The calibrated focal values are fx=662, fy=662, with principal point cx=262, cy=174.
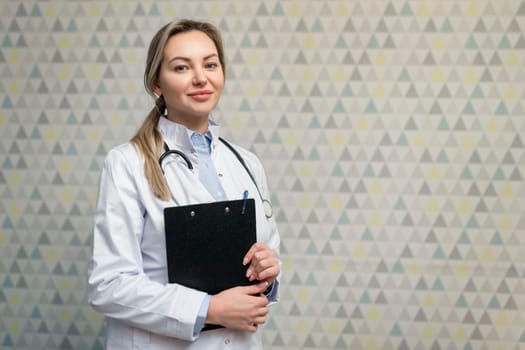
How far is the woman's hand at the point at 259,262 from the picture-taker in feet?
5.11

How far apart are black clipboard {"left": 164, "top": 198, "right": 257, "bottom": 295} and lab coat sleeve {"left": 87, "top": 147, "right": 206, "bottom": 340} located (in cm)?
5

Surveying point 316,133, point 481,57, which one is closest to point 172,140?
point 316,133

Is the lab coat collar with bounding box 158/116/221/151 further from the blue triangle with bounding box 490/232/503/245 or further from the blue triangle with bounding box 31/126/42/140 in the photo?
the blue triangle with bounding box 490/232/503/245

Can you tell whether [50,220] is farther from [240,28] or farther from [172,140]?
[172,140]

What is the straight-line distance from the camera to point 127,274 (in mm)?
1484

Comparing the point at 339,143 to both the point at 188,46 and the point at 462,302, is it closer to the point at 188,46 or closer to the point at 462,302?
the point at 462,302

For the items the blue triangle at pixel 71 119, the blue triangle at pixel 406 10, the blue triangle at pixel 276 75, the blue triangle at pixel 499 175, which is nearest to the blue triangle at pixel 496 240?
the blue triangle at pixel 499 175

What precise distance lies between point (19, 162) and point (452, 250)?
5.83 feet

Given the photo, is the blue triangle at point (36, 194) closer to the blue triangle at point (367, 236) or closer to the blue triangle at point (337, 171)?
the blue triangle at point (337, 171)

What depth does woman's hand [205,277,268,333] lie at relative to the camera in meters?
1.49

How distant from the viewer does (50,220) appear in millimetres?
2727

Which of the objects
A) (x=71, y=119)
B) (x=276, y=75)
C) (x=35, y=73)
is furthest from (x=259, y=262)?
(x=35, y=73)

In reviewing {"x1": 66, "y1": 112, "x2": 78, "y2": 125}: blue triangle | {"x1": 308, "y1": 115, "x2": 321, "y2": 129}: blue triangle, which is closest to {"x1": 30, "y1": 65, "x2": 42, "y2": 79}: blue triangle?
{"x1": 66, "y1": 112, "x2": 78, "y2": 125}: blue triangle

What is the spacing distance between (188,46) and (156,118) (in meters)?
0.20
